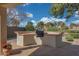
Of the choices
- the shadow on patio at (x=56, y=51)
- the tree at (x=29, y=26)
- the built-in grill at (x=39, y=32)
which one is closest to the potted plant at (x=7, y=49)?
the shadow on patio at (x=56, y=51)

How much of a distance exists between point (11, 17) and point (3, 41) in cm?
165

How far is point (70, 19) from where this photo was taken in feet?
56.2

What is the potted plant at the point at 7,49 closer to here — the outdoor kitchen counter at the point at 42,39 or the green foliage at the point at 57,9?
the outdoor kitchen counter at the point at 42,39

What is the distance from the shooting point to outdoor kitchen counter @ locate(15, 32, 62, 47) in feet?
56.5

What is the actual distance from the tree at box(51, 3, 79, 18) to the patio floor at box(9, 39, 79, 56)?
1750mm

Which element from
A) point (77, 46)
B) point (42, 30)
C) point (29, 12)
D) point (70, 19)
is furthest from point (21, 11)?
point (77, 46)

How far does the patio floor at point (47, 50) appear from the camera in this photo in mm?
17337

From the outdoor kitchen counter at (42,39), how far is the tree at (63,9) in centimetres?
126

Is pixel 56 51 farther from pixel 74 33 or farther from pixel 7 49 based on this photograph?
pixel 7 49

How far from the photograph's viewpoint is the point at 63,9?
17188 millimetres

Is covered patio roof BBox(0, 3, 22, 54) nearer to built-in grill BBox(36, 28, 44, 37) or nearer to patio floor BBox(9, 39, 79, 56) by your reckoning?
patio floor BBox(9, 39, 79, 56)

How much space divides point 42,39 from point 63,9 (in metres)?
2.30

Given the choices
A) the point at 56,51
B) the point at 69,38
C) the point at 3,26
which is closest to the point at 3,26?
the point at 3,26

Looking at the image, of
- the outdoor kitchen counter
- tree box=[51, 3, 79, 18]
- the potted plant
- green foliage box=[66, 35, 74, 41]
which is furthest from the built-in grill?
the potted plant
